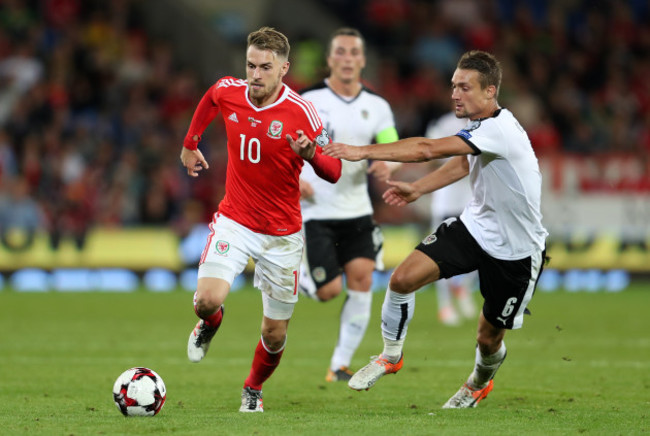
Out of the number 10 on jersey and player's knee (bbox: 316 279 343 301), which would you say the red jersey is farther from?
player's knee (bbox: 316 279 343 301)

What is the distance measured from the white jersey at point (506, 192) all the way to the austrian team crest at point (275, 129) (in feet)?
4.04

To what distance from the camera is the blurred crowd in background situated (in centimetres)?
1817

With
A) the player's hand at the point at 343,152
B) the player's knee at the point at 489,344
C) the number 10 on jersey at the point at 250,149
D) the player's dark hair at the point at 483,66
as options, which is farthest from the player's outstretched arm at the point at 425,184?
the player's knee at the point at 489,344

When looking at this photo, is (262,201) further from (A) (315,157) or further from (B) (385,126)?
(B) (385,126)

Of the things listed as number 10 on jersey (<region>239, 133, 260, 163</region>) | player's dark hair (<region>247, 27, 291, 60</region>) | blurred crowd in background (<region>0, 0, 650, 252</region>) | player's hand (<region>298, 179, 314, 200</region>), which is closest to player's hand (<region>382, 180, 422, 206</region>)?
number 10 on jersey (<region>239, 133, 260, 163</region>)

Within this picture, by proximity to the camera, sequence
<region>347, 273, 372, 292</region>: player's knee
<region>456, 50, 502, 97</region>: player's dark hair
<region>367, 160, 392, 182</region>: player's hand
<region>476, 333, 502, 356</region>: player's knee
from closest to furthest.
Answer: <region>456, 50, 502, 97</region>: player's dark hair
<region>476, 333, 502, 356</region>: player's knee
<region>367, 160, 392, 182</region>: player's hand
<region>347, 273, 372, 292</region>: player's knee

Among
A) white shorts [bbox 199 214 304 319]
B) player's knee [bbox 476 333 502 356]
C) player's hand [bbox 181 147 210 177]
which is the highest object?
player's hand [bbox 181 147 210 177]

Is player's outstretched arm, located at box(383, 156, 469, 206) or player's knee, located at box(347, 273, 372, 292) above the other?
player's outstretched arm, located at box(383, 156, 469, 206)

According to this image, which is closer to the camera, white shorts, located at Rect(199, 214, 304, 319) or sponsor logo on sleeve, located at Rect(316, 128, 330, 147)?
sponsor logo on sleeve, located at Rect(316, 128, 330, 147)

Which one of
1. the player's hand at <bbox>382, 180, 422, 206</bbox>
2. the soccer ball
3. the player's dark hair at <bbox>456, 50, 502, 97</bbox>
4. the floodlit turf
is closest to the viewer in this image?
the floodlit turf

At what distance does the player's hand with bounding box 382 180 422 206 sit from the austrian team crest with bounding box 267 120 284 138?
0.82 m

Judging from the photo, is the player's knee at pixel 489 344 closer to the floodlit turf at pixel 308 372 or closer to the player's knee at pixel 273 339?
the floodlit turf at pixel 308 372

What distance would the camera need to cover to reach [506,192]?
7.14 metres

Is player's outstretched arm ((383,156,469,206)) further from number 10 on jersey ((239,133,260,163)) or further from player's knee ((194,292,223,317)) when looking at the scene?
player's knee ((194,292,223,317))
